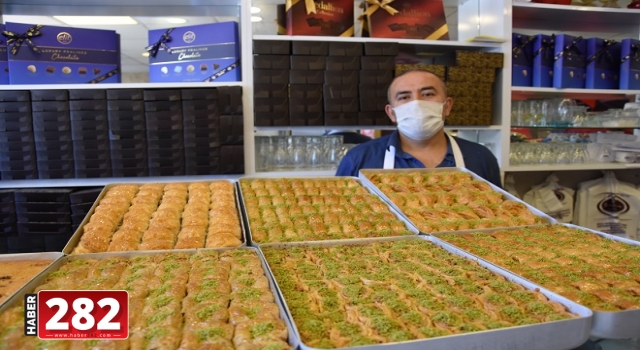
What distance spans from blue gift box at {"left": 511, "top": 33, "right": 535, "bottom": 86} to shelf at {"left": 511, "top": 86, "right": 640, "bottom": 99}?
0.07 meters

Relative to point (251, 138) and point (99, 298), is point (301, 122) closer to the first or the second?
point (251, 138)

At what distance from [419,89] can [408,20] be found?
1.02 metres

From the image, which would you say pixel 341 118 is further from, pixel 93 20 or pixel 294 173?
pixel 93 20

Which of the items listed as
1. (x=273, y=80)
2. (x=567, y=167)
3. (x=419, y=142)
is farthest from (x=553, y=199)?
(x=273, y=80)

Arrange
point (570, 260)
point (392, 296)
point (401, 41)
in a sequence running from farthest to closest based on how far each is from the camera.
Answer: point (401, 41) < point (570, 260) < point (392, 296)

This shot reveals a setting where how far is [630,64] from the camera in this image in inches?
146

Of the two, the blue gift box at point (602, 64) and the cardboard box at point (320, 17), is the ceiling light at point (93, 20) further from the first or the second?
the blue gift box at point (602, 64)

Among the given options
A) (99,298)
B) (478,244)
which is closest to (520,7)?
(478,244)

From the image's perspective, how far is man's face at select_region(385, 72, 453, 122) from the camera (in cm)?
255

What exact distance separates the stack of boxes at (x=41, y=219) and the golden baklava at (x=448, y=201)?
6.58ft

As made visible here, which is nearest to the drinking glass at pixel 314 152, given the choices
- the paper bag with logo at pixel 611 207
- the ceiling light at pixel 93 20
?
the paper bag with logo at pixel 611 207

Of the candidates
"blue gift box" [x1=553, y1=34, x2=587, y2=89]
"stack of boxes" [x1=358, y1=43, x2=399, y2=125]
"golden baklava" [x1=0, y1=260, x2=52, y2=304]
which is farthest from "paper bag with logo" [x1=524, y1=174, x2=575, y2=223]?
"golden baklava" [x1=0, y1=260, x2=52, y2=304]

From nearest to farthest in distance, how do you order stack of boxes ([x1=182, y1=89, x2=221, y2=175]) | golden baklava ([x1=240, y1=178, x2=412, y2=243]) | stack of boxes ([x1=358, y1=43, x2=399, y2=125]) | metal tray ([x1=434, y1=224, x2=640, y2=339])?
metal tray ([x1=434, y1=224, x2=640, y2=339]) → golden baklava ([x1=240, y1=178, x2=412, y2=243]) → stack of boxes ([x1=182, y1=89, x2=221, y2=175]) → stack of boxes ([x1=358, y1=43, x2=399, y2=125])

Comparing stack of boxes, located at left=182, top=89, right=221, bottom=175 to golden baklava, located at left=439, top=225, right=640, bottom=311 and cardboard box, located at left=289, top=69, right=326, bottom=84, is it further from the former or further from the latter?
golden baklava, located at left=439, top=225, right=640, bottom=311
